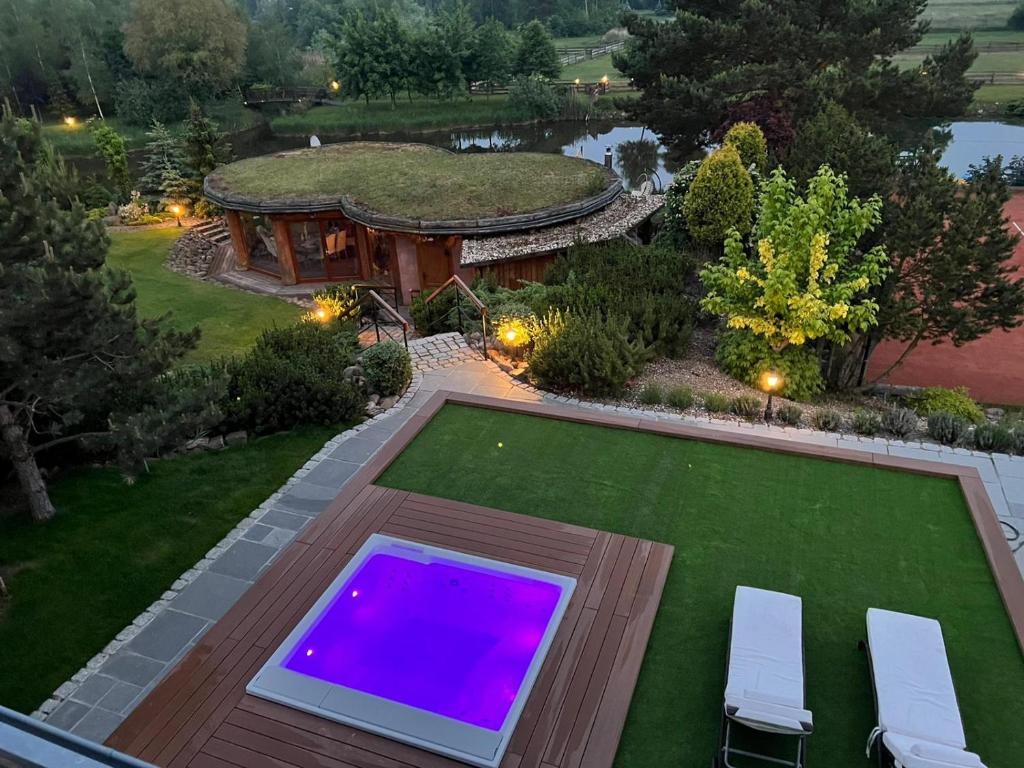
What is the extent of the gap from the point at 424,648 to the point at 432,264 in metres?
13.4

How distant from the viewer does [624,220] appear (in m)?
17.9

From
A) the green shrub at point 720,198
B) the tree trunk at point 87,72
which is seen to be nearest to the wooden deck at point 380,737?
the green shrub at point 720,198

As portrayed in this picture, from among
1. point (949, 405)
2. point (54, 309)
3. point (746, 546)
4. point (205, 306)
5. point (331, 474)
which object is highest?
point (54, 309)

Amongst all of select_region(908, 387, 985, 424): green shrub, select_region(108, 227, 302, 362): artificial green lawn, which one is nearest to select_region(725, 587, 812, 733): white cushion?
select_region(908, 387, 985, 424): green shrub

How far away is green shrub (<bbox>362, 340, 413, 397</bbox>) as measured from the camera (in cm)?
1093

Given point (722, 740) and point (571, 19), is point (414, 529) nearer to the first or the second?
point (722, 740)

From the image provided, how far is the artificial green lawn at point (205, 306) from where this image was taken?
588 inches

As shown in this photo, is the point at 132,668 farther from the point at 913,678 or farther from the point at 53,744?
the point at 913,678

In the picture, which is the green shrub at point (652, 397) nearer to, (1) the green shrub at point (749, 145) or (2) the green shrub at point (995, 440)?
(2) the green shrub at point (995, 440)

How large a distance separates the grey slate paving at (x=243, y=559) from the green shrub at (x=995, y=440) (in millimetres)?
9096

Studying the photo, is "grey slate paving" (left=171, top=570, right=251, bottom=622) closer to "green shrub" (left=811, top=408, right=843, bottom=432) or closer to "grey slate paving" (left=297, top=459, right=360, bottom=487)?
"grey slate paving" (left=297, top=459, right=360, bottom=487)

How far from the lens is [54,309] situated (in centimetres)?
604

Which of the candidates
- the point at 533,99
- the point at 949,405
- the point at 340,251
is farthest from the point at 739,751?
the point at 533,99

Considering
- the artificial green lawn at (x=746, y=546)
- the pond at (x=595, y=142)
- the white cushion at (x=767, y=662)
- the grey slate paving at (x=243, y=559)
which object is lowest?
the pond at (x=595, y=142)
